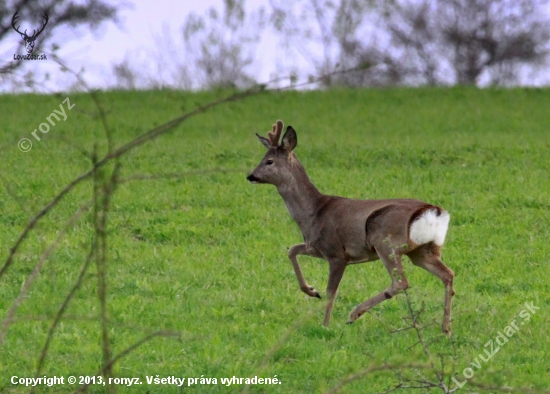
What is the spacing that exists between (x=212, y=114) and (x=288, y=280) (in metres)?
11.5

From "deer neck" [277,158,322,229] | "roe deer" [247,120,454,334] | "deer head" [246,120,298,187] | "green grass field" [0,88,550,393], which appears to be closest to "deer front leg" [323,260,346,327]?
"roe deer" [247,120,454,334]

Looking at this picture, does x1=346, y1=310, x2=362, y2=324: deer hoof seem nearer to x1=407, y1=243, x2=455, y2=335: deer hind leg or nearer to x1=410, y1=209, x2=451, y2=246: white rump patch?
x1=407, y1=243, x2=455, y2=335: deer hind leg

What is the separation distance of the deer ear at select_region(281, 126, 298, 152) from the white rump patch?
1556 millimetres

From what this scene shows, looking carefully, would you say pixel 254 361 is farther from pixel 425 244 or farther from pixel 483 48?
pixel 483 48

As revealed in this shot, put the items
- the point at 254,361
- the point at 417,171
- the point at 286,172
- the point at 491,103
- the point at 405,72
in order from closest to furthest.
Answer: the point at 254,361
the point at 286,172
the point at 417,171
the point at 491,103
the point at 405,72

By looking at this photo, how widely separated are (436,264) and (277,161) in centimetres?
169

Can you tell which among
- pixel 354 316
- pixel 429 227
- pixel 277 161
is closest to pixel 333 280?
pixel 354 316

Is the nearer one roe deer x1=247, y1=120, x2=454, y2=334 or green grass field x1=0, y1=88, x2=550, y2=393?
green grass field x1=0, y1=88, x2=550, y2=393

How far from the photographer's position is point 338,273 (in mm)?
7285

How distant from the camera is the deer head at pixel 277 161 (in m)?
7.93

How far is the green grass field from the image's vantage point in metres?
6.25

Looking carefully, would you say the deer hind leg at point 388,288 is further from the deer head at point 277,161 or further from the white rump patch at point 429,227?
the deer head at point 277,161

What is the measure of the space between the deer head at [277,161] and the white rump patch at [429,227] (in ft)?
4.85

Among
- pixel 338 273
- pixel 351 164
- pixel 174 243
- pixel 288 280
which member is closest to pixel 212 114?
pixel 351 164
